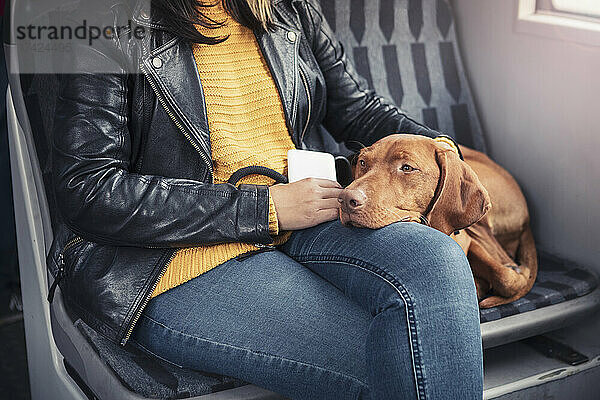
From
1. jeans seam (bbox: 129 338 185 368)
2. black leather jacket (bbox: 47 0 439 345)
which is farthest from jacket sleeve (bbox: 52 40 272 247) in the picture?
jeans seam (bbox: 129 338 185 368)

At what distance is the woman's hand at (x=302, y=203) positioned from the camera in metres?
1.38

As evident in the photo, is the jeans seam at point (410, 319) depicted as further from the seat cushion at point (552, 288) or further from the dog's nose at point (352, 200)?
the seat cushion at point (552, 288)

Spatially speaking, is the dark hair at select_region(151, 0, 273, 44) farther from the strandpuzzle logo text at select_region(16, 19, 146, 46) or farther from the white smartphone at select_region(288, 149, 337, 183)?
the white smartphone at select_region(288, 149, 337, 183)

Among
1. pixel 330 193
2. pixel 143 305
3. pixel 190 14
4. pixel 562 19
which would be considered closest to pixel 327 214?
pixel 330 193

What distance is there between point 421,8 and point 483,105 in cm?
37

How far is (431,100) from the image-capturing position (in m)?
2.25

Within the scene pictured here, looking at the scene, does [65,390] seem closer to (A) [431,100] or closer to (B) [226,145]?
(B) [226,145]

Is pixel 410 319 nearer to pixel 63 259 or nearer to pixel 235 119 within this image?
pixel 235 119

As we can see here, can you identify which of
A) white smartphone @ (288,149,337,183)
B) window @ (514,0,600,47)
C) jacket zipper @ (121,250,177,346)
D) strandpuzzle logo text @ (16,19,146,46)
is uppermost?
Answer: strandpuzzle logo text @ (16,19,146,46)

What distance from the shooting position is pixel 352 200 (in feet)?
4.41

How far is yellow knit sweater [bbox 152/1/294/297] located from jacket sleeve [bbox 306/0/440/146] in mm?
246

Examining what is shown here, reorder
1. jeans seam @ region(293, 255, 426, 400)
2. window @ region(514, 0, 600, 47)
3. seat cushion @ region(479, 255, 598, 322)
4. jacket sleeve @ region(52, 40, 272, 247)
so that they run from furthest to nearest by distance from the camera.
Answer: window @ region(514, 0, 600, 47) → seat cushion @ region(479, 255, 598, 322) → jacket sleeve @ region(52, 40, 272, 247) → jeans seam @ region(293, 255, 426, 400)

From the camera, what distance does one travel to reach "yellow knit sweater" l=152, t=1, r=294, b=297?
1379 mm

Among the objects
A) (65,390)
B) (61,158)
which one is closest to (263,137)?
(61,158)
